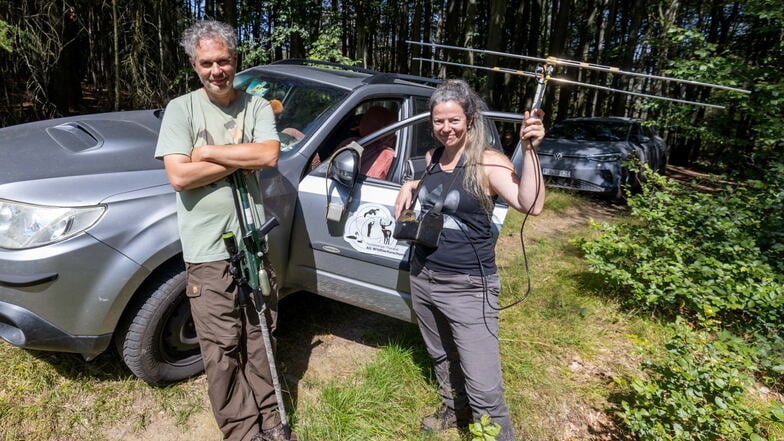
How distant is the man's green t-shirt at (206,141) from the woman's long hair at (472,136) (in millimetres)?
841

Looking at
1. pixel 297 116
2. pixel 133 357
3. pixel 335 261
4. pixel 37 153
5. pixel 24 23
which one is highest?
pixel 24 23

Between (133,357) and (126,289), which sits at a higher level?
(126,289)

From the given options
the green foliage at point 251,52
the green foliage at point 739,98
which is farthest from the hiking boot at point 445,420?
the green foliage at point 251,52

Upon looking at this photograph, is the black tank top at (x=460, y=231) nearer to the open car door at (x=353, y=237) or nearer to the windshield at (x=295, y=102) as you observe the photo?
the open car door at (x=353, y=237)

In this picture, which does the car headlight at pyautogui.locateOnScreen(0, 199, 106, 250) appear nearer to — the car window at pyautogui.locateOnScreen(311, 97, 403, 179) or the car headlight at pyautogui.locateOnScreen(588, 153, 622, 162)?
the car window at pyautogui.locateOnScreen(311, 97, 403, 179)

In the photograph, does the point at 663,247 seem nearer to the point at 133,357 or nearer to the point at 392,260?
the point at 392,260

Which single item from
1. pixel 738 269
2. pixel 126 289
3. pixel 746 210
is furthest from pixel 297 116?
pixel 746 210

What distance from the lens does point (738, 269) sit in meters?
3.42

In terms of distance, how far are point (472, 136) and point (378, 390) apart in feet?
5.31

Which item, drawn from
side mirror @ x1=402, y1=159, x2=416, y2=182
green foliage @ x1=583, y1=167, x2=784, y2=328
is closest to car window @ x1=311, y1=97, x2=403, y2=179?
side mirror @ x1=402, y1=159, x2=416, y2=182

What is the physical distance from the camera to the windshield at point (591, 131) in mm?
8656

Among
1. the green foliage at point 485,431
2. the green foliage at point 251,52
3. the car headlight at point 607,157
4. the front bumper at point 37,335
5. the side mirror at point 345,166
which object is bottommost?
the green foliage at point 485,431

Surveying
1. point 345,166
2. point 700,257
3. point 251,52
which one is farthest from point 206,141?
point 251,52

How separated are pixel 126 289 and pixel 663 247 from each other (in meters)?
4.07
